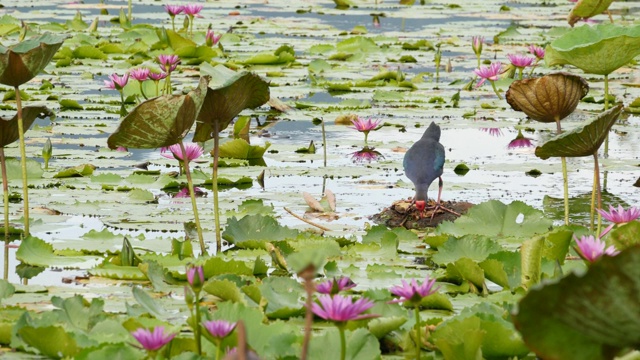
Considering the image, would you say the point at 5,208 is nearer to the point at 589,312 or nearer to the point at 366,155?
the point at 366,155

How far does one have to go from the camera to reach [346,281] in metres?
A: 2.10

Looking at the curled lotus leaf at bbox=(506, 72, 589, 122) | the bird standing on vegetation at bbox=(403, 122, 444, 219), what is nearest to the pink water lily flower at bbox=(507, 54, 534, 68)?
the bird standing on vegetation at bbox=(403, 122, 444, 219)

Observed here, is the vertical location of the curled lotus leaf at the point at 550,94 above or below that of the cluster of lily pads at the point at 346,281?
above

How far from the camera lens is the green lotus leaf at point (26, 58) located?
2998mm

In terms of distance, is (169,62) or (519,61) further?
(519,61)

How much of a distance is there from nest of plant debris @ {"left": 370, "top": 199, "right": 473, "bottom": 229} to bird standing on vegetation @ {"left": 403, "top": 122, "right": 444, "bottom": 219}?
0.07ft

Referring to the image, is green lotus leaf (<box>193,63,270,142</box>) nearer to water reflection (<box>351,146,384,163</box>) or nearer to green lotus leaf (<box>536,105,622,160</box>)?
green lotus leaf (<box>536,105,622,160</box>)

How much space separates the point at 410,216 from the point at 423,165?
0.18 meters

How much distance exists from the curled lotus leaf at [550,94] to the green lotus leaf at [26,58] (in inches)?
51.9

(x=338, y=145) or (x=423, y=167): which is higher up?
(x=423, y=167)

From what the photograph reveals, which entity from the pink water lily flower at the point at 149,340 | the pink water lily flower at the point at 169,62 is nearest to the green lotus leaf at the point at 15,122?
the pink water lily flower at the point at 149,340

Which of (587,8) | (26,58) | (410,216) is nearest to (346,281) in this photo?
(26,58)

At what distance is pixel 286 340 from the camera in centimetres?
209

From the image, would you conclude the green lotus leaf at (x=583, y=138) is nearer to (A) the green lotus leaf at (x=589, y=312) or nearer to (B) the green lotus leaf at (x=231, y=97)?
(B) the green lotus leaf at (x=231, y=97)
